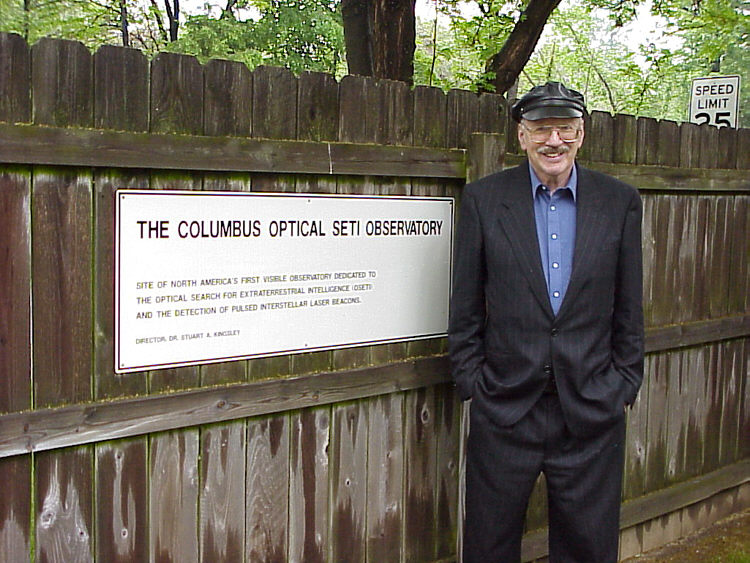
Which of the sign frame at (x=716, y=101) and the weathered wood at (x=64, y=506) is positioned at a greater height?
the sign frame at (x=716, y=101)

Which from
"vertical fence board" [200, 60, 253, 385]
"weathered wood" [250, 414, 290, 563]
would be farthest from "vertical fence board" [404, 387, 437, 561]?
"vertical fence board" [200, 60, 253, 385]

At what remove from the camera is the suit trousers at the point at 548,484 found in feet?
10.9

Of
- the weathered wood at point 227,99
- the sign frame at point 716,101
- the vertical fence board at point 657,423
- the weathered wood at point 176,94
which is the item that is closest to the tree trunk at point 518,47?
the sign frame at point 716,101

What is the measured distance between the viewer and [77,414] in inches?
106

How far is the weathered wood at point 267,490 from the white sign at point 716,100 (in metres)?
5.82

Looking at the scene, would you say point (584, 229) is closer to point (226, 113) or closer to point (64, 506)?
point (226, 113)

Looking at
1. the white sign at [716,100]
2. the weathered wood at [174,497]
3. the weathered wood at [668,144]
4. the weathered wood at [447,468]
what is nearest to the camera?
the weathered wood at [174,497]

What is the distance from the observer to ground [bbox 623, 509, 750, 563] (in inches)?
188

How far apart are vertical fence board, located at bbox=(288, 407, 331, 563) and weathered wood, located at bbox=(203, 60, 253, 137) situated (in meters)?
1.02

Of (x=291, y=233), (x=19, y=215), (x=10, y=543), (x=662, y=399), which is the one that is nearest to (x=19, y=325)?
(x=19, y=215)

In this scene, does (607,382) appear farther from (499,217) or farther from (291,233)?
(291,233)

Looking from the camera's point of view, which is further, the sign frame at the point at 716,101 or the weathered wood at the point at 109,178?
the sign frame at the point at 716,101

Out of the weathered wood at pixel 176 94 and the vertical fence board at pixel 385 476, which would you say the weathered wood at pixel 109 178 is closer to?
A: the weathered wood at pixel 176 94

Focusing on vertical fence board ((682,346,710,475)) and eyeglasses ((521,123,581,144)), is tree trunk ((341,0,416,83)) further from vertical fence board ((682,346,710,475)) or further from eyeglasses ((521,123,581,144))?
eyeglasses ((521,123,581,144))
